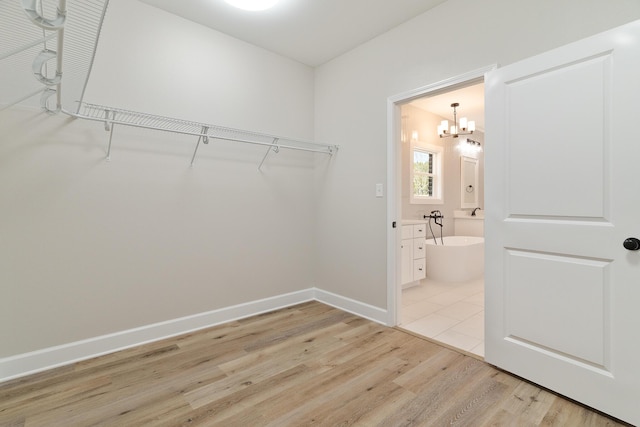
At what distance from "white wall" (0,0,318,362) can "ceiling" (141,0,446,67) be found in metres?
0.15

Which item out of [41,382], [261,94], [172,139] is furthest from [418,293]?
[41,382]

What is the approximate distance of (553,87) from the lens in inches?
69.6

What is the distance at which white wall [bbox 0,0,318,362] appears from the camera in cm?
204

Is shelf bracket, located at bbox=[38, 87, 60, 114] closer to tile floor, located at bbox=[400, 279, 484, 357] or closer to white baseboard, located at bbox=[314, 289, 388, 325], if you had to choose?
white baseboard, located at bbox=[314, 289, 388, 325]

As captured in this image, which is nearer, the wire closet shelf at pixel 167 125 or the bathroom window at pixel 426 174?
the wire closet shelf at pixel 167 125

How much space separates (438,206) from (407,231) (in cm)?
163

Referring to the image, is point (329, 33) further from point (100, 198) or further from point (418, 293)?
point (418, 293)

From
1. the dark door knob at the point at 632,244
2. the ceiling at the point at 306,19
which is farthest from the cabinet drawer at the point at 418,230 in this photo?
the dark door knob at the point at 632,244

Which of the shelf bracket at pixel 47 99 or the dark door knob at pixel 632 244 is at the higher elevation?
the shelf bracket at pixel 47 99

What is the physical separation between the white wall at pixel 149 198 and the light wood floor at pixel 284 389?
43 centimetres

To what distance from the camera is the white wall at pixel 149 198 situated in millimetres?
2037

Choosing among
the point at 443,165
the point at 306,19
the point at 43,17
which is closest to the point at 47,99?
the point at 43,17

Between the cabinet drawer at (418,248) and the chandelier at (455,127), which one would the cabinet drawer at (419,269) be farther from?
the chandelier at (455,127)

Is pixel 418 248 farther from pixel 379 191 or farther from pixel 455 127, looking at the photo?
pixel 455 127
